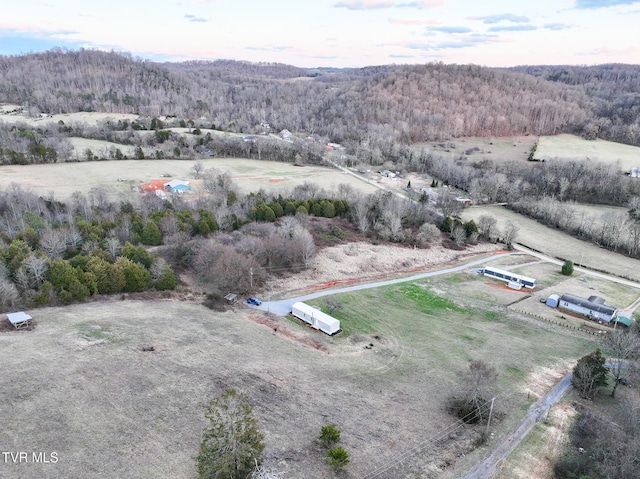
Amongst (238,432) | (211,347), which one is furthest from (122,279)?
(238,432)

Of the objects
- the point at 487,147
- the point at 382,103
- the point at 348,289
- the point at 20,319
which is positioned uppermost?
the point at 382,103

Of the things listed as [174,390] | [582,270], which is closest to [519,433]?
[174,390]

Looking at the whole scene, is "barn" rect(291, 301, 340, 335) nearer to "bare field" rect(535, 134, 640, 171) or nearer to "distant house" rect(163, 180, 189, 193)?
"distant house" rect(163, 180, 189, 193)

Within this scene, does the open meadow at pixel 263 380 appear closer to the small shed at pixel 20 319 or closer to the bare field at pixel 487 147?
the small shed at pixel 20 319

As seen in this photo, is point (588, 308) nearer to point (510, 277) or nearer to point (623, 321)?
point (623, 321)

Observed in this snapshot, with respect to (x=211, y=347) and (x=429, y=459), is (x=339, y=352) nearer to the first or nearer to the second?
(x=211, y=347)

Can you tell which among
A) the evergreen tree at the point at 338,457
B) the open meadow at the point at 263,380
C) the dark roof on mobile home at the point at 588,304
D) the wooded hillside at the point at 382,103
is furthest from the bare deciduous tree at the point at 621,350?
the wooded hillside at the point at 382,103
